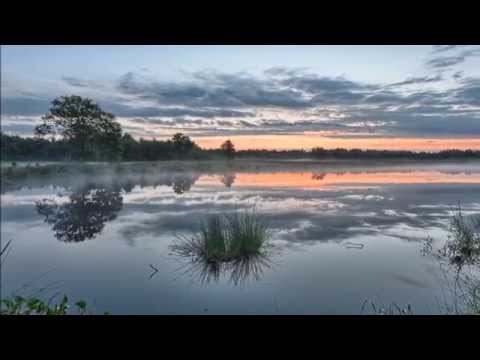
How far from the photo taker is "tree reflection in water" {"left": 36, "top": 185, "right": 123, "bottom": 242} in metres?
5.42

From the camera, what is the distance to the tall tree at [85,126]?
173 inches

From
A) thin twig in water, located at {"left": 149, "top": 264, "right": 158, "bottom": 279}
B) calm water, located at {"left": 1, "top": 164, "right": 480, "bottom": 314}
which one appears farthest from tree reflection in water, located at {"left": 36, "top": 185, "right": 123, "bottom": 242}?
thin twig in water, located at {"left": 149, "top": 264, "right": 158, "bottom": 279}

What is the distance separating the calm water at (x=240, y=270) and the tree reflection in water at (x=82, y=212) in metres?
0.02

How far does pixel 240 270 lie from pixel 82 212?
137 inches

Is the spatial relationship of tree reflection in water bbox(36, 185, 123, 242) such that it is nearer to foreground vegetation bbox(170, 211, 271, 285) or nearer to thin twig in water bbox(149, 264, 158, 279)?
thin twig in water bbox(149, 264, 158, 279)

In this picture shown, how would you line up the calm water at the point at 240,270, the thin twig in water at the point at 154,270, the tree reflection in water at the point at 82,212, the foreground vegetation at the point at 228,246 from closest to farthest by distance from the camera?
the calm water at the point at 240,270 < the thin twig in water at the point at 154,270 < the foreground vegetation at the point at 228,246 < the tree reflection in water at the point at 82,212

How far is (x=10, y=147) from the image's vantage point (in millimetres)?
3465

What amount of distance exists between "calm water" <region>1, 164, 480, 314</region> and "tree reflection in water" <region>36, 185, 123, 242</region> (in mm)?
21

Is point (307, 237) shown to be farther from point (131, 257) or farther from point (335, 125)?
point (131, 257)

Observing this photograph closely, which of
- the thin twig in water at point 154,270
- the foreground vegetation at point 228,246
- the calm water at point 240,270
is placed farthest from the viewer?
the foreground vegetation at point 228,246

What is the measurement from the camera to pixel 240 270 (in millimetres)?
4355

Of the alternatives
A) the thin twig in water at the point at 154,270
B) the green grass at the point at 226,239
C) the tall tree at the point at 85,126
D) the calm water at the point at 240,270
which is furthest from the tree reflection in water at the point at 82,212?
the green grass at the point at 226,239

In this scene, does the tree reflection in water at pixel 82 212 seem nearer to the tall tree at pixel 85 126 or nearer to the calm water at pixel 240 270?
the calm water at pixel 240 270
